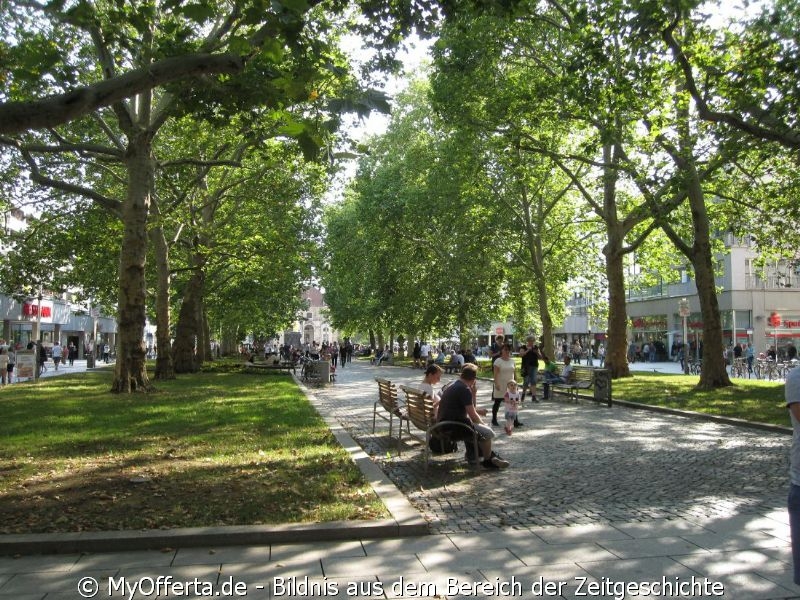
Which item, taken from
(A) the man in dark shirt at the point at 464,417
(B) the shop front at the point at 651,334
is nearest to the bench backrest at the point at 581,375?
(A) the man in dark shirt at the point at 464,417

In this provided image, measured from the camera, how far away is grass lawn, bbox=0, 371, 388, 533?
233 inches

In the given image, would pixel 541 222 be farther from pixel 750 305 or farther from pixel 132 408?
pixel 132 408

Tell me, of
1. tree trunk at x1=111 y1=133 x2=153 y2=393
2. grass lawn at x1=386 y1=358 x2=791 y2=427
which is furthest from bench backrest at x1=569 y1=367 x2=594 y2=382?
tree trunk at x1=111 y1=133 x2=153 y2=393

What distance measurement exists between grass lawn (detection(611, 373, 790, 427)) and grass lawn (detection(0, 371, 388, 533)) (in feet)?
28.7

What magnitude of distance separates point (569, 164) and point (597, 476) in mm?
27128

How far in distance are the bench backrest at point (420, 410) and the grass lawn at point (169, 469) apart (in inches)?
41.8

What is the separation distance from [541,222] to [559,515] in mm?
29865

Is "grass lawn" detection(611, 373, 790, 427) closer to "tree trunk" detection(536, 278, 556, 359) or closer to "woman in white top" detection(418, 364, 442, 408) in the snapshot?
"woman in white top" detection(418, 364, 442, 408)

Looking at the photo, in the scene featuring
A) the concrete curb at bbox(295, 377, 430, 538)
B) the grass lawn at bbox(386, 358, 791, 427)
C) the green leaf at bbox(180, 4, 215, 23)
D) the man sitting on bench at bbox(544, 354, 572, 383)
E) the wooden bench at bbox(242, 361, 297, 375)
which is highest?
the green leaf at bbox(180, 4, 215, 23)

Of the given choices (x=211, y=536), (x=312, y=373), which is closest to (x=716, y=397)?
(x=312, y=373)

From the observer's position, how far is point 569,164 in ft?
108

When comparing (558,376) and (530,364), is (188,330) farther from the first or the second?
(530,364)

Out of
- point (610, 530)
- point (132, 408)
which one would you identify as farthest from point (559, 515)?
point (132, 408)

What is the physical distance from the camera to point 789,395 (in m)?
3.88
